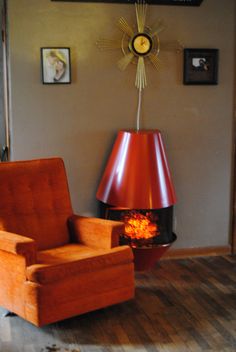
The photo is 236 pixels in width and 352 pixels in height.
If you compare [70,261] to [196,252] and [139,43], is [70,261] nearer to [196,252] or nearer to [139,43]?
[196,252]

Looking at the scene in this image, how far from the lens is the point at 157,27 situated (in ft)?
13.9

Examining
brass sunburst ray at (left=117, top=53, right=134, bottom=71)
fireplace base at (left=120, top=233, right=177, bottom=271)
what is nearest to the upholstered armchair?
fireplace base at (left=120, top=233, right=177, bottom=271)

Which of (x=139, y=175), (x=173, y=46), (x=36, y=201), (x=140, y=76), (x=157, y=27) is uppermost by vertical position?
(x=157, y=27)

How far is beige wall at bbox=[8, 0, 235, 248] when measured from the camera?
4.07 m

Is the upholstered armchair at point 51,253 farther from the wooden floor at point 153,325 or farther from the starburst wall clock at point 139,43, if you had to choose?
the starburst wall clock at point 139,43

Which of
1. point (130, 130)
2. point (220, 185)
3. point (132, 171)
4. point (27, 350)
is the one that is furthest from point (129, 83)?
point (27, 350)

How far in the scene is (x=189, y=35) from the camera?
14.2ft

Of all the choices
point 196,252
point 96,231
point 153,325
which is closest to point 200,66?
point 196,252

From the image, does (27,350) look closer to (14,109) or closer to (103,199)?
(103,199)

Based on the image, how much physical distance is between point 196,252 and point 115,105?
138 cm

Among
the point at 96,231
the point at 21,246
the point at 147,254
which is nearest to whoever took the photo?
the point at 21,246

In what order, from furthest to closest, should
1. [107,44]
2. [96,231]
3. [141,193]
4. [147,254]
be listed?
[107,44] → [147,254] → [141,193] → [96,231]

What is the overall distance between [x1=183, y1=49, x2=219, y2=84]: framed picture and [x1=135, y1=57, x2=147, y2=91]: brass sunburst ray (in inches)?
12.8

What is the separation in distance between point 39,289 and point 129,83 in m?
1.87
